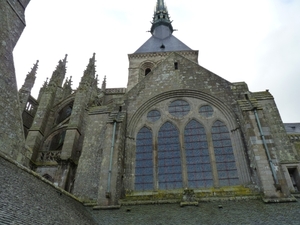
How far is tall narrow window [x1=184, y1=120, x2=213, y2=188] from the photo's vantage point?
33.8 feet

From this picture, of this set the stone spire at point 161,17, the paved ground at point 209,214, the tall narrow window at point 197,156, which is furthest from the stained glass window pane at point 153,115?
the stone spire at point 161,17

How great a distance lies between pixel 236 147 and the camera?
10.7 m

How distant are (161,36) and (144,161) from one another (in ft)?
81.3

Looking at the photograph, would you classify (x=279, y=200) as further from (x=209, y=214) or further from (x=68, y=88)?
(x=68, y=88)

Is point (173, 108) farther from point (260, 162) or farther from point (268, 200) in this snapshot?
point (268, 200)

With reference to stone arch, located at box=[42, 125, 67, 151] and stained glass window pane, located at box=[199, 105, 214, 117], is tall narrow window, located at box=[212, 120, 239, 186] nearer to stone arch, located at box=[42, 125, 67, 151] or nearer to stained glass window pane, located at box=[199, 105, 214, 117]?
stained glass window pane, located at box=[199, 105, 214, 117]

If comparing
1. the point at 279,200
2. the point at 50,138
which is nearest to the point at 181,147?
the point at 279,200

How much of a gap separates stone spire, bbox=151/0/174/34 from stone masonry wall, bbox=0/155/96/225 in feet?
103

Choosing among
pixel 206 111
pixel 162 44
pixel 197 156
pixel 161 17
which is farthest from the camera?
pixel 161 17

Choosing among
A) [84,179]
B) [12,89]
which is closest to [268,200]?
[84,179]

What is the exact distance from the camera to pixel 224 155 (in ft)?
35.1

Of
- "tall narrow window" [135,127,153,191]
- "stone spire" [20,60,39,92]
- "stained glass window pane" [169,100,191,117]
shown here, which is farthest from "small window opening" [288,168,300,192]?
"stone spire" [20,60,39,92]

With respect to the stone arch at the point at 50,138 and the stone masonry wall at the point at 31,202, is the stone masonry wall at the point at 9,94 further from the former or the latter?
the stone arch at the point at 50,138

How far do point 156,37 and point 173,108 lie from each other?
2238 cm
